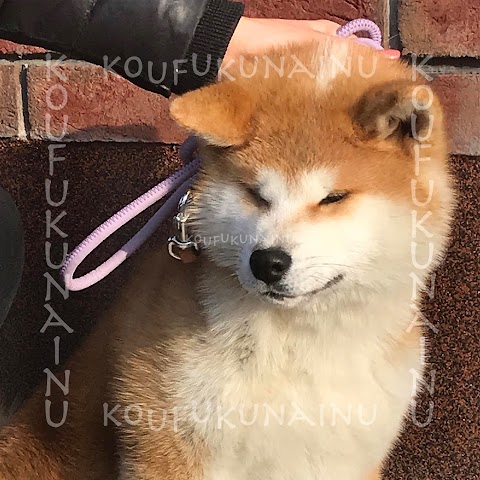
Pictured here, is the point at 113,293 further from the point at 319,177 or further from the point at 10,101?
the point at 319,177

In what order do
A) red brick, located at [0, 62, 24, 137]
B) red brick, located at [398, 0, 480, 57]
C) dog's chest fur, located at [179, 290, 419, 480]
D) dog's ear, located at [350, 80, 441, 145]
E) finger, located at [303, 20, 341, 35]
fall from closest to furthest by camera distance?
dog's ear, located at [350, 80, 441, 145], dog's chest fur, located at [179, 290, 419, 480], finger, located at [303, 20, 341, 35], red brick, located at [398, 0, 480, 57], red brick, located at [0, 62, 24, 137]

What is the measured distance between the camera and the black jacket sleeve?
895 millimetres

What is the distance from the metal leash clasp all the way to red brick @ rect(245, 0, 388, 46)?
0.49m

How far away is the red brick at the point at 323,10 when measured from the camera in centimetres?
118

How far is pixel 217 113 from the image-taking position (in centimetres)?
77

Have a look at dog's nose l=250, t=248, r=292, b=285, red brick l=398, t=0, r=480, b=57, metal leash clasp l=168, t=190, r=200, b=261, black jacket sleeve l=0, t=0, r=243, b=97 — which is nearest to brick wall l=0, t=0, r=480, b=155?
red brick l=398, t=0, r=480, b=57

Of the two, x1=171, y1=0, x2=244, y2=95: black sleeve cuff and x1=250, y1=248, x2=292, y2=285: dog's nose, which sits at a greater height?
x1=171, y1=0, x2=244, y2=95: black sleeve cuff

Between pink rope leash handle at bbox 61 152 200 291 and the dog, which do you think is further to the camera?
pink rope leash handle at bbox 61 152 200 291

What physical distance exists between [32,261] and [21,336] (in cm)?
14

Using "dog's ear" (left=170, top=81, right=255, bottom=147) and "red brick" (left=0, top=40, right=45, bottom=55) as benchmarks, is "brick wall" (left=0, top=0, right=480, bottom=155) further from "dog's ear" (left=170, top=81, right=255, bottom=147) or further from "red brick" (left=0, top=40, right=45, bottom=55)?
"dog's ear" (left=170, top=81, right=255, bottom=147)

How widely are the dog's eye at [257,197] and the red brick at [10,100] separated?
656 millimetres

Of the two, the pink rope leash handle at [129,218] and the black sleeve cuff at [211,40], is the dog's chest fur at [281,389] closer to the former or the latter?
the pink rope leash handle at [129,218]

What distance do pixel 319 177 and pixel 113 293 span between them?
649 mm

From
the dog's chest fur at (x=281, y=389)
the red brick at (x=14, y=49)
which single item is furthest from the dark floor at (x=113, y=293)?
the dog's chest fur at (x=281, y=389)
